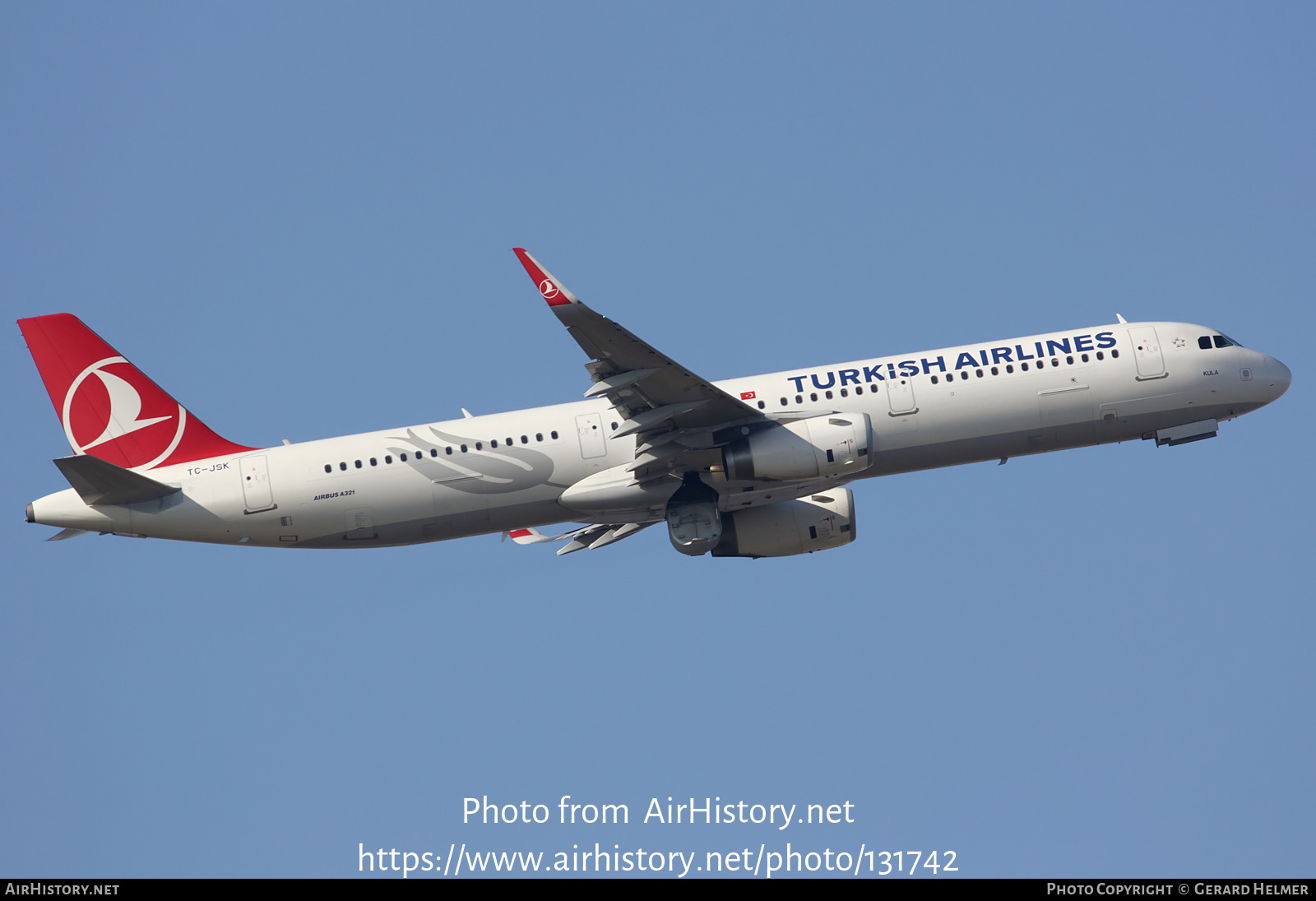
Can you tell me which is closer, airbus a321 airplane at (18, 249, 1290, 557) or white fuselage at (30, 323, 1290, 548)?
airbus a321 airplane at (18, 249, 1290, 557)

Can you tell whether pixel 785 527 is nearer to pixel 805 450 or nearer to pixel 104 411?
pixel 805 450

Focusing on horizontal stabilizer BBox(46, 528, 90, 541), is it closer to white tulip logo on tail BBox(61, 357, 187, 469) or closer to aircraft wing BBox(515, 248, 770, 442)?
white tulip logo on tail BBox(61, 357, 187, 469)

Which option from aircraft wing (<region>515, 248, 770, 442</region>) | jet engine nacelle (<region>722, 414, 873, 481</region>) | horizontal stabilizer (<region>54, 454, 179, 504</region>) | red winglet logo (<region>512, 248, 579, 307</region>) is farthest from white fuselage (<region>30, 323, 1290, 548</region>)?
red winglet logo (<region>512, 248, 579, 307</region>)

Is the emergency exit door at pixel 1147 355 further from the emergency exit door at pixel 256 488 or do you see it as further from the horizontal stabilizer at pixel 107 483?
the horizontal stabilizer at pixel 107 483

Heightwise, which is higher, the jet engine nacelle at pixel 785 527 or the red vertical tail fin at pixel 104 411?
the red vertical tail fin at pixel 104 411

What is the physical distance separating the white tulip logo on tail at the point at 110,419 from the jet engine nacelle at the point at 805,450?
17070 mm

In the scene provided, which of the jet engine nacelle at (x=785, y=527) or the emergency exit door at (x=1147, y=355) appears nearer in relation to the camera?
the emergency exit door at (x=1147, y=355)

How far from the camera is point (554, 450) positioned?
1662 inches

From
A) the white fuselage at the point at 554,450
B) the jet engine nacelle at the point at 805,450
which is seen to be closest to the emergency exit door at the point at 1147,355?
the white fuselage at the point at 554,450

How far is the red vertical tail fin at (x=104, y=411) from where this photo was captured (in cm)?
4344

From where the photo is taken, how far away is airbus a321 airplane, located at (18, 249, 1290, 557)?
41.0m

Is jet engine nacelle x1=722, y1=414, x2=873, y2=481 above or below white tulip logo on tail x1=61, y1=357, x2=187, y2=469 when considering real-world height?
below

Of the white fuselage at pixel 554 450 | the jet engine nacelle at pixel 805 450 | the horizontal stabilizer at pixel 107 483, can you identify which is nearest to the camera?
the horizontal stabilizer at pixel 107 483

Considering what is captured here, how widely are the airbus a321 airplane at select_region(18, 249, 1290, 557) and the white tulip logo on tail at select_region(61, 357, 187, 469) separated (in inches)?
2.0
